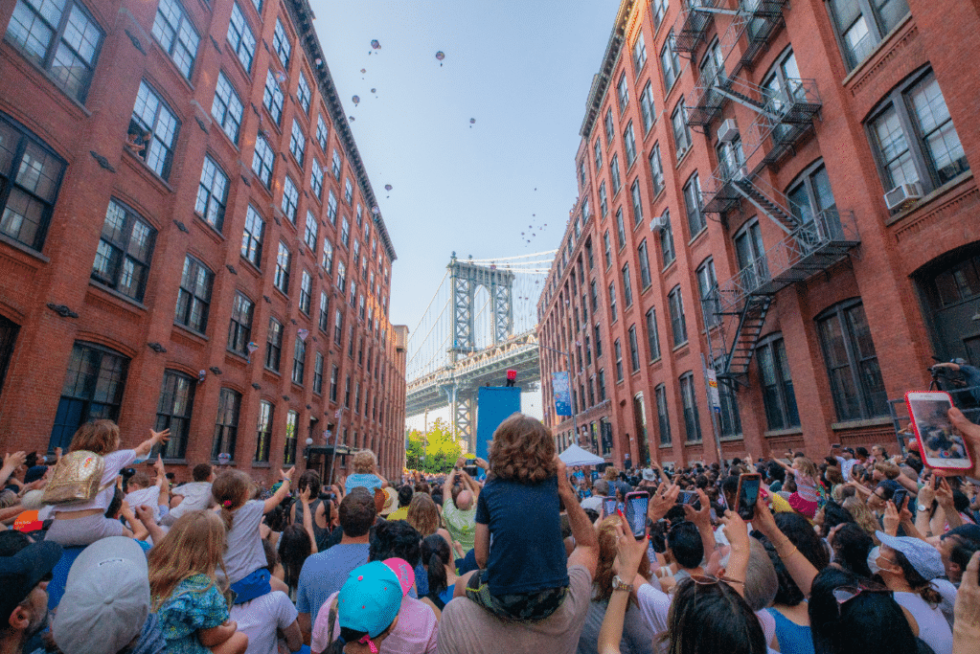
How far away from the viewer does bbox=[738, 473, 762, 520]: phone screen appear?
8.40 feet

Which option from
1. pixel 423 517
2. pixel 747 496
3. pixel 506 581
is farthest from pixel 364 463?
pixel 747 496

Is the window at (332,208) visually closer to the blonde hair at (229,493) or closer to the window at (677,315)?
the window at (677,315)

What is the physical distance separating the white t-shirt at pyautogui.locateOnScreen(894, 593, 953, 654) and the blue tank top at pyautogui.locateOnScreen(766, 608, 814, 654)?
51 centimetres

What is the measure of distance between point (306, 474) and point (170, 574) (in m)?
3.63

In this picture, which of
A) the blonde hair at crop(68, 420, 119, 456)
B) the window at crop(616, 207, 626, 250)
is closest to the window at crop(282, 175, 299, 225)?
the window at crop(616, 207, 626, 250)

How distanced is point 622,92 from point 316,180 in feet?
62.1

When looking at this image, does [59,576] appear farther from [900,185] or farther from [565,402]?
[565,402]

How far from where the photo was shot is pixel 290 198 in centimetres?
Answer: 2317

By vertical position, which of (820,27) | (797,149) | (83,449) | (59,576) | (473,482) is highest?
(820,27)

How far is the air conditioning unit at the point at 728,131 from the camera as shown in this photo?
16359 millimetres

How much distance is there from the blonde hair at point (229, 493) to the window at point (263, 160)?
18622 mm

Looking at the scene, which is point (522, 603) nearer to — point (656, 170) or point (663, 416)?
point (663, 416)

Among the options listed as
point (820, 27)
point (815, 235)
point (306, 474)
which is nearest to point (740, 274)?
point (815, 235)

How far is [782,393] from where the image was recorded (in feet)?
49.8
